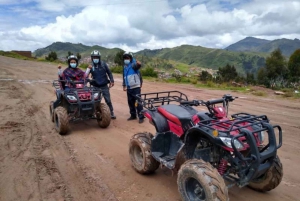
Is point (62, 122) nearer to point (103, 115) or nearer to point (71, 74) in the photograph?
point (103, 115)

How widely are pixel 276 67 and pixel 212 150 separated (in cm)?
4121

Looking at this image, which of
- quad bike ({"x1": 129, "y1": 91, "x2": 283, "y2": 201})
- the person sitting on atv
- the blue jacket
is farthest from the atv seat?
the person sitting on atv

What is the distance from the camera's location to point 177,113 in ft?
13.1

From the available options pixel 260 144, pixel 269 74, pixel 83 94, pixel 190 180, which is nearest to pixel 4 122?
pixel 83 94

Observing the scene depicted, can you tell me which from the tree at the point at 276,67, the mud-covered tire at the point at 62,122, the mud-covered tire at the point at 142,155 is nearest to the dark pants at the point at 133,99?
the mud-covered tire at the point at 62,122

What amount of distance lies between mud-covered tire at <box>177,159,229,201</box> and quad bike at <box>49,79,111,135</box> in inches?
164

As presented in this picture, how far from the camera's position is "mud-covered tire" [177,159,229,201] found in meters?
2.86

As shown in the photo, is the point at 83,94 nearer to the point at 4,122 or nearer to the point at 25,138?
the point at 25,138

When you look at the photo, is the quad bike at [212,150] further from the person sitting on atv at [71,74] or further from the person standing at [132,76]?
the person sitting on atv at [71,74]

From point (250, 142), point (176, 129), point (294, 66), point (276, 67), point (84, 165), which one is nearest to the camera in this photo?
point (250, 142)

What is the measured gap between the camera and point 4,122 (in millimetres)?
7742

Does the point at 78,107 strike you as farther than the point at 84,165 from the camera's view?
Yes

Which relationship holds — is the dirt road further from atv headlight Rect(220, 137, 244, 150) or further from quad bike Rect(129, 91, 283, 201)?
atv headlight Rect(220, 137, 244, 150)

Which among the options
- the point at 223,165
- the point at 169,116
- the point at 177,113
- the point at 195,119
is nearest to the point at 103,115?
the point at 169,116
